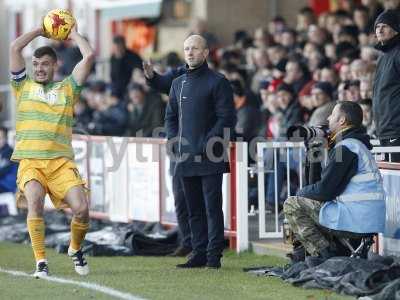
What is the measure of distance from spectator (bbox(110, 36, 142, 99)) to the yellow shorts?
11070 millimetres

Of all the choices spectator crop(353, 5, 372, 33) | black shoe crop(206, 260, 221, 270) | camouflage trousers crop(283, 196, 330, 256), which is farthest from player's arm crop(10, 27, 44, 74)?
spectator crop(353, 5, 372, 33)

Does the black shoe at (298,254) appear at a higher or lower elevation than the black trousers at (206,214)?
lower

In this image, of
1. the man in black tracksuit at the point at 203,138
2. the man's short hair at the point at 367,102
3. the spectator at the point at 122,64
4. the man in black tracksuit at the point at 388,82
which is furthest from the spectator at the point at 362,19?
the man in black tracksuit at the point at 203,138

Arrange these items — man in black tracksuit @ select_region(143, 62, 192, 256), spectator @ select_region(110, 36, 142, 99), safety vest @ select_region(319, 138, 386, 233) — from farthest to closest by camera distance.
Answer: spectator @ select_region(110, 36, 142, 99) < man in black tracksuit @ select_region(143, 62, 192, 256) < safety vest @ select_region(319, 138, 386, 233)

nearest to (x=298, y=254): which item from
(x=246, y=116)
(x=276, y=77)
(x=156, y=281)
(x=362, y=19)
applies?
(x=156, y=281)

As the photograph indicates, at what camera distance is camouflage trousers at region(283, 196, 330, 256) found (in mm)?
11508

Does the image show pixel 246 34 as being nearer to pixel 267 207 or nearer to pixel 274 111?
pixel 274 111

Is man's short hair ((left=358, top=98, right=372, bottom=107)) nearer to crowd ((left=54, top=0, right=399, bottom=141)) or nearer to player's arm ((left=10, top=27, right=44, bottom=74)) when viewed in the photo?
crowd ((left=54, top=0, right=399, bottom=141))

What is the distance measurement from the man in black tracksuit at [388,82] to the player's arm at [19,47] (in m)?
3.47

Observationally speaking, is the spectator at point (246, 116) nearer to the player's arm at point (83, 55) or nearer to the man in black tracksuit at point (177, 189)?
the man in black tracksuit at point (177, 189)

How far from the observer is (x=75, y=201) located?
11805mm

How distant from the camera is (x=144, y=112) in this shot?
2011cm

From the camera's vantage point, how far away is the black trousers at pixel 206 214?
40.5ft

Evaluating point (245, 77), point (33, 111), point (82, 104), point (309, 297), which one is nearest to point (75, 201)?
point (33, 111)
